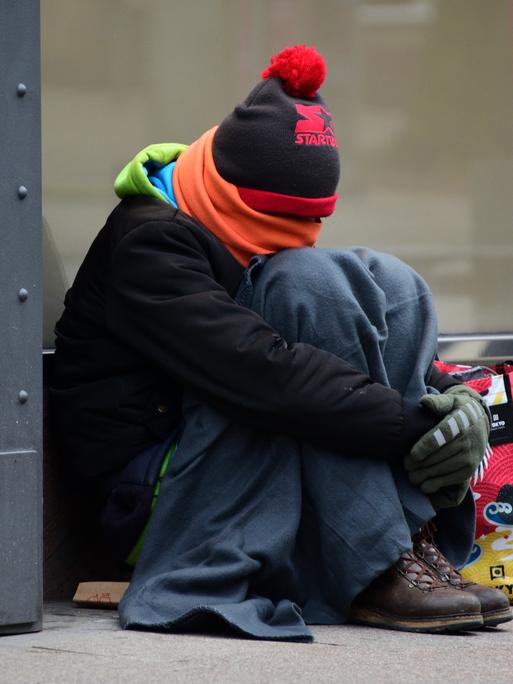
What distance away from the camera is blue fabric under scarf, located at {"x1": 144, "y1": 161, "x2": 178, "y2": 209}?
329 cm

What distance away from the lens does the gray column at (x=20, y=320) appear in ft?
9.11

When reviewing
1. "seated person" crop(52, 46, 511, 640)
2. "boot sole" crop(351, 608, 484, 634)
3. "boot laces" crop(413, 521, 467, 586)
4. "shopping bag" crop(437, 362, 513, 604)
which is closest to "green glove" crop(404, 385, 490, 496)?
"seated person" crop(52, 46, 511, 640)

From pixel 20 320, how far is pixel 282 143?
77cm

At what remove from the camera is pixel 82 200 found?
3.74 meters

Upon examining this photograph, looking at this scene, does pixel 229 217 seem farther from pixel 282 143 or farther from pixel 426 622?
pixel 426 622

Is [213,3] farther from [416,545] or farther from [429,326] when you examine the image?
[416,545]

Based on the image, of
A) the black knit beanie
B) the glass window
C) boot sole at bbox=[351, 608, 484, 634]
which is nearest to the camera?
boot sole at bbox=[351, 608, 484, 634]

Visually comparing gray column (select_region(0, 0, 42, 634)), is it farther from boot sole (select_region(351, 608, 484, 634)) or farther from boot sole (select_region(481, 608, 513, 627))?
boot sole (select_region(481, 608, 513, 627))

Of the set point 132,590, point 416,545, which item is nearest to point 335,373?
point 416,545

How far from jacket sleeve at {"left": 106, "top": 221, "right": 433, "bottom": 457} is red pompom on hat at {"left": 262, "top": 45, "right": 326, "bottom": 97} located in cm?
49

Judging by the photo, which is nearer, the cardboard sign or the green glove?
the green glove

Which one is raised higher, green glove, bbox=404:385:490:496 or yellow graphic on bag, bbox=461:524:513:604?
green glove, bbox=404:385:490:496

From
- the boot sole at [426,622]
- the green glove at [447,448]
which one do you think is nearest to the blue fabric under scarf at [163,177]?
the green glove at [447,448]

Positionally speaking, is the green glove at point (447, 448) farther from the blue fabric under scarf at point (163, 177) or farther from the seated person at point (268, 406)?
the blue fabric under scarf at point (163, 177)
